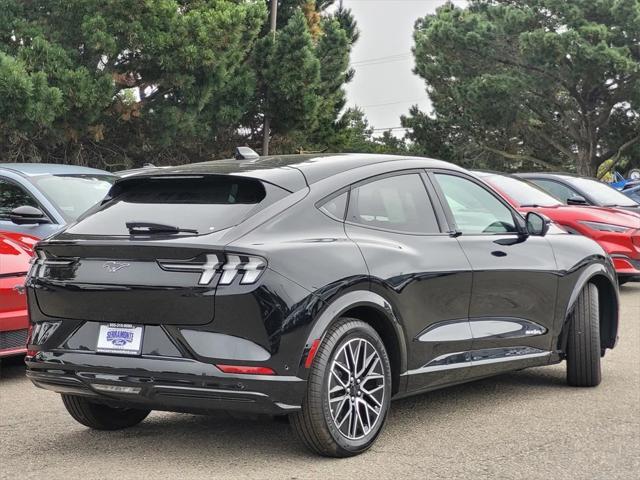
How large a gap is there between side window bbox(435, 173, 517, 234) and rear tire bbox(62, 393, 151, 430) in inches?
90.6

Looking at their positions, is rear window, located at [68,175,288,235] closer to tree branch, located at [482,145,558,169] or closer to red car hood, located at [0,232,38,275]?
red car hood, located at [0,232,38,275]

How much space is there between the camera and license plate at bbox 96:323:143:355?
456cm

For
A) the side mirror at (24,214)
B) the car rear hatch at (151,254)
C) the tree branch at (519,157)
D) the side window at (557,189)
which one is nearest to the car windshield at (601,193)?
the side window at (557,189)

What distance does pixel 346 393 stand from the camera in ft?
15.7

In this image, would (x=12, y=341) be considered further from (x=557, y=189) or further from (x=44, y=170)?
(x=557, y=189)

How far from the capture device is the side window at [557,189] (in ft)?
45.0

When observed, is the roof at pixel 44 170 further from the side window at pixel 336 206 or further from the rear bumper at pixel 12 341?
the side window at pixel 336 206

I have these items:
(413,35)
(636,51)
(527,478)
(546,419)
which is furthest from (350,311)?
(413,35)

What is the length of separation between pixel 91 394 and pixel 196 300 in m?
0.80

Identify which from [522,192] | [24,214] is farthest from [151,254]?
[522,192]

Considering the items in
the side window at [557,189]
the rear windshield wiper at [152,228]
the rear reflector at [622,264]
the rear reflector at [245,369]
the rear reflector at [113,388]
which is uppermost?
the rear windshield wiper at [152,228]

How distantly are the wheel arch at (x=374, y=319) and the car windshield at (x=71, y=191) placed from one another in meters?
4.29

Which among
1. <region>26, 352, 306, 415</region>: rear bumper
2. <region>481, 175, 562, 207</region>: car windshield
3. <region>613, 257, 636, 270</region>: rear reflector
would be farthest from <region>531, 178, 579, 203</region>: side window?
A: <region>26, 352, 306, 415</region>: rear bumper

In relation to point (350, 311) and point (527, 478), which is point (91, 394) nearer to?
point (350, 311)
